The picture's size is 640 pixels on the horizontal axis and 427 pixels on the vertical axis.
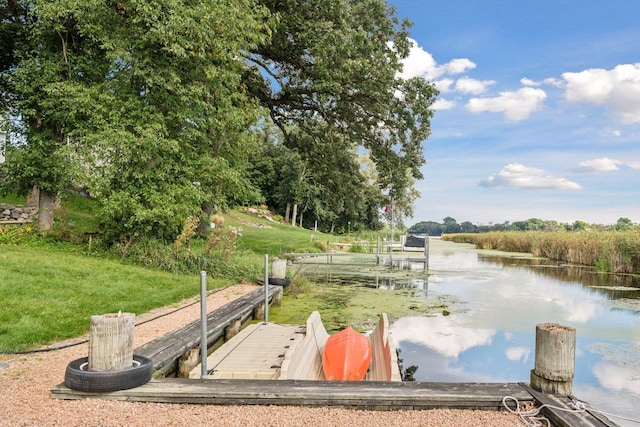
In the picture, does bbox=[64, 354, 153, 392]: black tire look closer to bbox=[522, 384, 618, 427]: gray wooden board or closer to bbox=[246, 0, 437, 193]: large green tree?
bbox=[522, 384, 618, 427]: gray wooden board

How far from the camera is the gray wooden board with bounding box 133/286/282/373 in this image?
200 inches

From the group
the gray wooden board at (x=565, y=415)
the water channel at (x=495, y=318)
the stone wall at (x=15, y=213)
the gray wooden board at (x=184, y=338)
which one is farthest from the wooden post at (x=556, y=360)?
the stone wall at (x=15, y=213)

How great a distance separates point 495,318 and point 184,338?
6.54 meters

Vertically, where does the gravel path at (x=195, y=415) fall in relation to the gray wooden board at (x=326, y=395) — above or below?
below

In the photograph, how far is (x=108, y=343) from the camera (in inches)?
151

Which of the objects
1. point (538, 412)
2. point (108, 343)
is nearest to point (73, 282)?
point (108, 343)

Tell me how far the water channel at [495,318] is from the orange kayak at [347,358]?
0.92 metres

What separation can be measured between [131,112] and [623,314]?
12867 mm

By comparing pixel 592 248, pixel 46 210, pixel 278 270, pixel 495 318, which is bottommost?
pixel 495 318

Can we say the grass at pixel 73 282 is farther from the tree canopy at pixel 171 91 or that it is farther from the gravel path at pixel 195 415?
the gravel path at pixel 195 415

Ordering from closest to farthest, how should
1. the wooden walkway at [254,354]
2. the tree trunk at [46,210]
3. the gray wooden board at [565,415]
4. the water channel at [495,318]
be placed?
the gray wooden board at [565,415] < the wooden walkway at [254,354] < the water channel at [495,318] < the tree trunk at [46,210]

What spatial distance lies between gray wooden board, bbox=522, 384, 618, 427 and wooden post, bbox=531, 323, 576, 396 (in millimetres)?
82

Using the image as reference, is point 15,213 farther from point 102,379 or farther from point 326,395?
point 326,395

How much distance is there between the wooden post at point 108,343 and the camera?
12.5 feet
